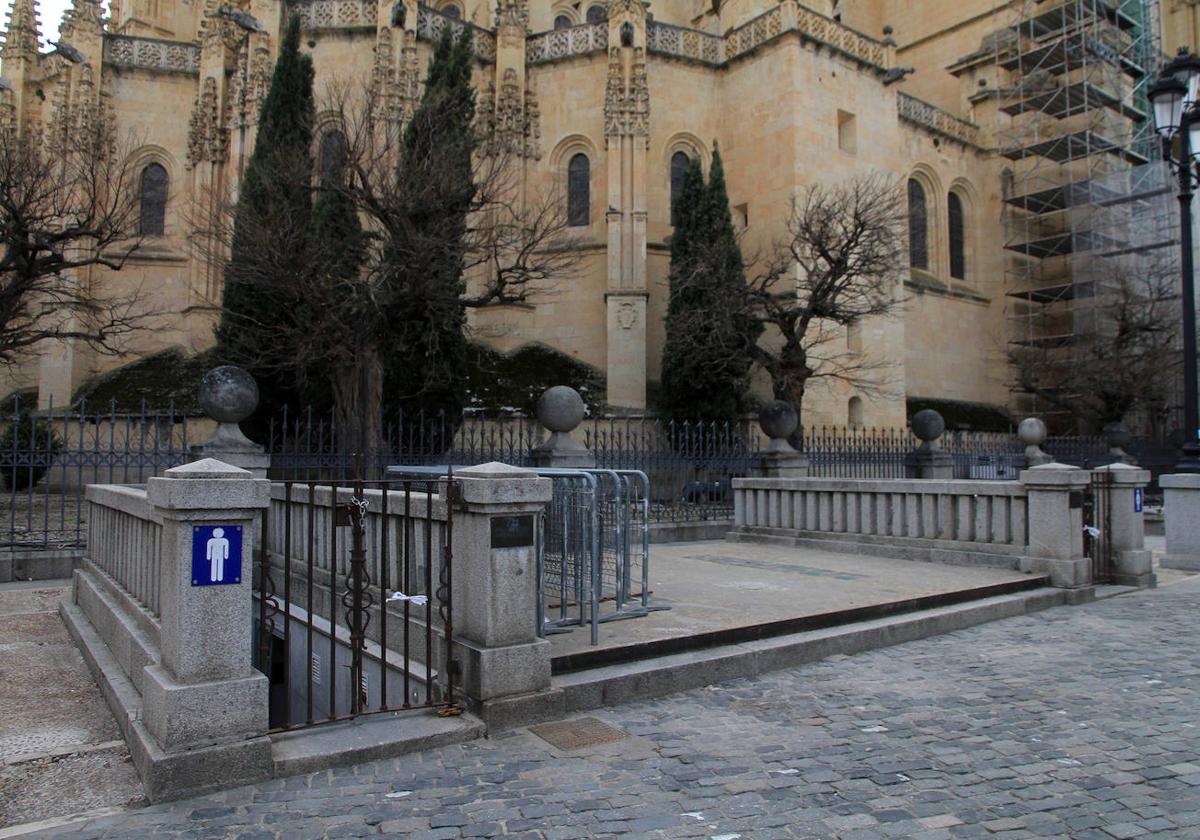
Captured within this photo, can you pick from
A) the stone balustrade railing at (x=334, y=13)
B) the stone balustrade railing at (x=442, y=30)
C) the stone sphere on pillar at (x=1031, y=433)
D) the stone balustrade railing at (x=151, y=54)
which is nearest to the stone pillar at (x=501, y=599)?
the stone sphere on pillar at (x=1031, y=433)

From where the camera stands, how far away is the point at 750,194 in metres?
24.9

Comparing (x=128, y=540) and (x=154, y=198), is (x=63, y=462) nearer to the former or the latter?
(x=128, y=540)

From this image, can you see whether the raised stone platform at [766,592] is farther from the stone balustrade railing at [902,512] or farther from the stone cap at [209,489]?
the stone cap at [209,489]

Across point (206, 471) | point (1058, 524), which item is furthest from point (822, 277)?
point (206, 471)

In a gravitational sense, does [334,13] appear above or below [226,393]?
above

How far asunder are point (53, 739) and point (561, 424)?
7705 mm

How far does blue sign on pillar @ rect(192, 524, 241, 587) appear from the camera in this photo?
12.0 feet

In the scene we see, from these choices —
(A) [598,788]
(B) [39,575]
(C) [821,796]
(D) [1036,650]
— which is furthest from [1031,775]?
(B) [39,575]

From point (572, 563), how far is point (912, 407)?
2497 centimetres

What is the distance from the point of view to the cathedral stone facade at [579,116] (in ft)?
76.5

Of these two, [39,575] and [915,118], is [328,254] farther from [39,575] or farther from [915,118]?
[915,118]

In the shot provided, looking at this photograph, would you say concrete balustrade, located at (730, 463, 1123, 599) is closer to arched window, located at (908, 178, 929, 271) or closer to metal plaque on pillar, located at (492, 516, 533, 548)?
metal plaque on pillar, located at (492, 516, 533, 548)

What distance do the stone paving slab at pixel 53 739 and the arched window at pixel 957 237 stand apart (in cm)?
3341

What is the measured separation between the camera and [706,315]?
21.0m
